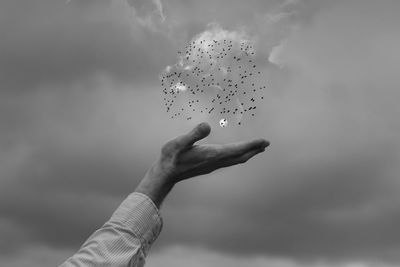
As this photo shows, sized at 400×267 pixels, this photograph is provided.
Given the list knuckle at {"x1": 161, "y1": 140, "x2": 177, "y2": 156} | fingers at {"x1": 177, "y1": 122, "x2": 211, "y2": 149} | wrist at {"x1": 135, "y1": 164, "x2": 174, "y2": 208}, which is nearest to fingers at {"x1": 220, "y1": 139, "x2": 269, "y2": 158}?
fingers at {"x1": 177, "y1": 122, "x2": 211, "y2": 149}

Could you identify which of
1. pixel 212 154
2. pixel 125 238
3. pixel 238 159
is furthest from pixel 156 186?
pixel 238 159

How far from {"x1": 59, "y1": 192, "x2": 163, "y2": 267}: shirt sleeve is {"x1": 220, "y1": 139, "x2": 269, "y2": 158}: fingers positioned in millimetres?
1650

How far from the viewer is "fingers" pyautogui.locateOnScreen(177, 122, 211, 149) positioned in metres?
9.87

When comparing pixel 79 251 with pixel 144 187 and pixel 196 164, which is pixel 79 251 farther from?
pixel 196 164

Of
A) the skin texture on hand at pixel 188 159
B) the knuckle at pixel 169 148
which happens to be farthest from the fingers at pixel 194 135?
the knuckle at pixel 169 148

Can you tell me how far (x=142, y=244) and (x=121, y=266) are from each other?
1.92 ft

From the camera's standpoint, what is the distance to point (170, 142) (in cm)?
1026

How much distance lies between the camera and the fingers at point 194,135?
9.87 meters

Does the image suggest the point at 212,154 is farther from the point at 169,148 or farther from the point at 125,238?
the point at 125,238

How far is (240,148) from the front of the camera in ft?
34.3

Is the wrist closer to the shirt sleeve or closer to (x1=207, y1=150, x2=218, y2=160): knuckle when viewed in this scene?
the shirt sleeve

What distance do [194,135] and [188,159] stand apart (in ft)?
1.61

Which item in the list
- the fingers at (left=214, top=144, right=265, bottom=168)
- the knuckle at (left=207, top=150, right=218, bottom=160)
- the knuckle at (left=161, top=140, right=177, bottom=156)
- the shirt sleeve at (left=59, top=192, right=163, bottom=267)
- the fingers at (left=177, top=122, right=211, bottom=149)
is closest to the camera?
the shirt sleeve at (left=59, top=192, right=163, bottom=267)

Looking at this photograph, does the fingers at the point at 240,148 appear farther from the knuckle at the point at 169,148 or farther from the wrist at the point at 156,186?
the wrist at the point at 156,186
